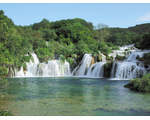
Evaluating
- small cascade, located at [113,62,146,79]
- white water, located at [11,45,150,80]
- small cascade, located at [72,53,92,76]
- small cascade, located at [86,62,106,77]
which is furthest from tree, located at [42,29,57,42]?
small cascade, located at [113,62,146,79]

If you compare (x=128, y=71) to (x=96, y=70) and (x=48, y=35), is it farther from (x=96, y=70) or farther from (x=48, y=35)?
(x=48, y=35)

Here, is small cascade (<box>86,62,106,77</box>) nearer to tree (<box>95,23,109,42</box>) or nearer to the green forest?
the green forest

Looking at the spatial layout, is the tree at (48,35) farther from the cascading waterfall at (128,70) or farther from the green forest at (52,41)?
the cascading waterfall at (128,70)

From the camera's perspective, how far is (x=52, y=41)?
46250mm

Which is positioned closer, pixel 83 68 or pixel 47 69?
pixel 83 68

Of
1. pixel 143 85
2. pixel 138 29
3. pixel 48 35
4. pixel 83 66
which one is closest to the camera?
pixel 143 85

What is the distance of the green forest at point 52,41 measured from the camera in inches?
890

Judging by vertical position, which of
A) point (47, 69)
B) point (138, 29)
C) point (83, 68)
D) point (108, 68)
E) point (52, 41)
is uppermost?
point (138, 29)

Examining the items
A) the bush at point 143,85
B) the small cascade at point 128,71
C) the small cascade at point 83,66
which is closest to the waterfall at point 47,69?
the small cascade at point 83,66

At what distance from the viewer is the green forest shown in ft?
74.1

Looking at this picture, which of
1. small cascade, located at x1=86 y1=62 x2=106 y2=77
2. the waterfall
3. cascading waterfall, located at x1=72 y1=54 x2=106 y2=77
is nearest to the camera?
small cascade, located at x1=86 y1=62 x2=106 y2=77

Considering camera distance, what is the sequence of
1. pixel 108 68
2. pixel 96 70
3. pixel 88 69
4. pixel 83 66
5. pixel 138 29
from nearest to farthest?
pixel 108 68
pixel 96 70
pixel 88 69
pixel 83 66
pixel 138 29

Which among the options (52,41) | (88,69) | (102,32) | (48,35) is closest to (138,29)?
(102,32)

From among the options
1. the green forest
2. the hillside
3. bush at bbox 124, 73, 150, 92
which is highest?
the hillside
